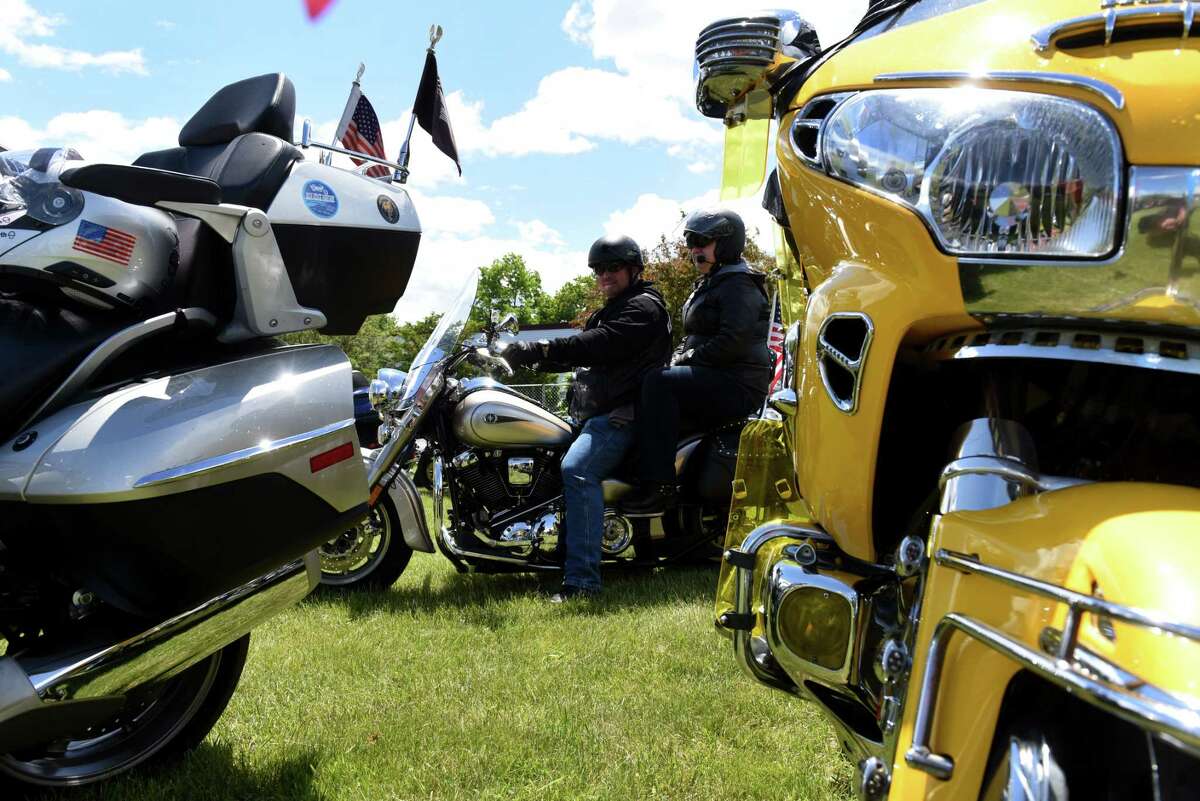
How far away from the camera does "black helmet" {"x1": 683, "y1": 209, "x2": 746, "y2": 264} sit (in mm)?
4570

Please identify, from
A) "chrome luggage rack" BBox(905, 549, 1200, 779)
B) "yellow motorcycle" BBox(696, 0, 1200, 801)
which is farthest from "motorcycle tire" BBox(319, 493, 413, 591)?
"chrome luggage rack" BBox(905, 549, 1200, 779)

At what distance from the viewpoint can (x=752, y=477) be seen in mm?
2070

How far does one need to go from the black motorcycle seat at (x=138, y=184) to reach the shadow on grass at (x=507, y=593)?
7.97ft

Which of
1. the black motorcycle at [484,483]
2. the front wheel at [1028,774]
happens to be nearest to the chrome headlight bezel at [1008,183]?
the front wheel at [1028,774]

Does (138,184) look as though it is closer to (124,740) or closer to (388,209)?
(388,209)

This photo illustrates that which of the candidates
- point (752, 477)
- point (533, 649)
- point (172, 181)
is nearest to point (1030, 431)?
point (752, 477)

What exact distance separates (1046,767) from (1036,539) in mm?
235

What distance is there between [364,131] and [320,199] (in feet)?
10.5

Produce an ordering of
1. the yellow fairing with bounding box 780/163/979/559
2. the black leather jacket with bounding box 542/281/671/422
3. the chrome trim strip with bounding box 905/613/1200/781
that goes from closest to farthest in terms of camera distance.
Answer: the chrome trim strip with bounding box 905/613/1200/781, the yellow fairing with bounding box 780/163/979/559, the black leather jacket with bounding box 542/281/671/422

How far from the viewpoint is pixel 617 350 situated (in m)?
4.55

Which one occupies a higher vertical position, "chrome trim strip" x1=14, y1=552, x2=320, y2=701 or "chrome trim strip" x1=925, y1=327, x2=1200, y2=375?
"chrome trim strip" x1=925, y1=327, x2=1200, y2=375

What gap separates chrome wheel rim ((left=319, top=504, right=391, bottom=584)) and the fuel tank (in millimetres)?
635

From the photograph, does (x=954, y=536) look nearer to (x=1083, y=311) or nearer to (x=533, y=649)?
(x=1083, y=311)

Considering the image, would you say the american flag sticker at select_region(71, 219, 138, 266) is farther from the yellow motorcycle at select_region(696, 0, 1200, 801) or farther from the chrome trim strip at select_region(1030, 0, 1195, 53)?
the chrome trim strip at select_region(1030, 0, 1195, 53)
